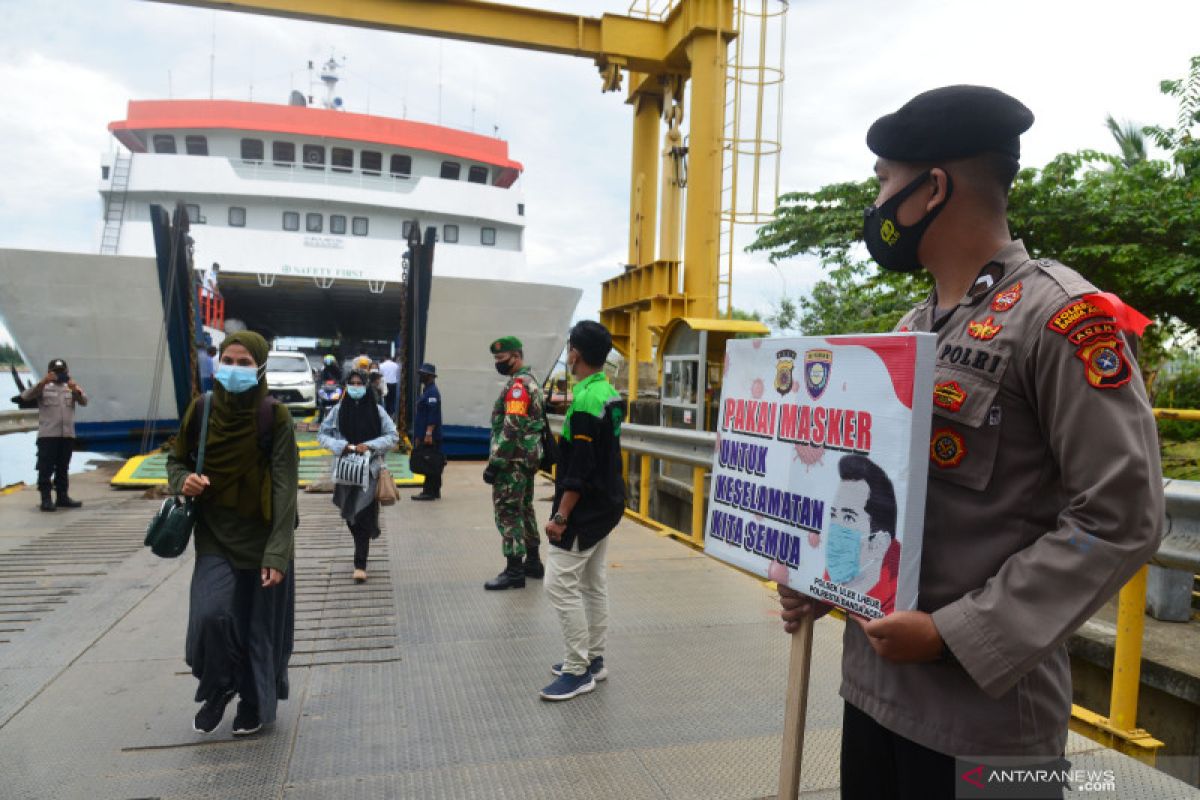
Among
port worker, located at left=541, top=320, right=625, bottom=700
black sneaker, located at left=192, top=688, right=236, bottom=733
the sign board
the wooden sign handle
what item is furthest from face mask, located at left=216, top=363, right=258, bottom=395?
the wooden sign handle

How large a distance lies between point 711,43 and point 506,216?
28.1 ft

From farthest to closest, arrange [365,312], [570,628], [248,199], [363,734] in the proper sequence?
[365,312] → [248,199] → [570,628] → [363,734]

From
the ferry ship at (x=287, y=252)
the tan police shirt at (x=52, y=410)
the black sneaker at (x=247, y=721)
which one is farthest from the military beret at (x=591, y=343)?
the ferry ship at (x=287, y=252)

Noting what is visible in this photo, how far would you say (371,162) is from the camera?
750 inches

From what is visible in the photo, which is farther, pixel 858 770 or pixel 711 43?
pixel 711 43

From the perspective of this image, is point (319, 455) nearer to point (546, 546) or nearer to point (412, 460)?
point (412, 460)

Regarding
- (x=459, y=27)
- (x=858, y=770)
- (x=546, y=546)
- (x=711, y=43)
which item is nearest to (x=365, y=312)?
(x=459, y=27)

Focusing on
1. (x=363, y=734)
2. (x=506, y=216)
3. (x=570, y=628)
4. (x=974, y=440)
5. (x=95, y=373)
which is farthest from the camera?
(x=506, y=216)

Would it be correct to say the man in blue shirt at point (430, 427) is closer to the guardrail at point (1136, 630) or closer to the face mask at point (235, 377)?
the face mask at point (235, 377)

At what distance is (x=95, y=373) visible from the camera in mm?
13375

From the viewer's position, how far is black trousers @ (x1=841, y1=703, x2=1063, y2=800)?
1.38 metres

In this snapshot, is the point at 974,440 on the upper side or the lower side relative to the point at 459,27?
lower

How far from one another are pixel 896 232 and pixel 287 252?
17.7 meters

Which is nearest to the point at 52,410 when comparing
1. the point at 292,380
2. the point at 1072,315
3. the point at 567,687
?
the point at 567,687
